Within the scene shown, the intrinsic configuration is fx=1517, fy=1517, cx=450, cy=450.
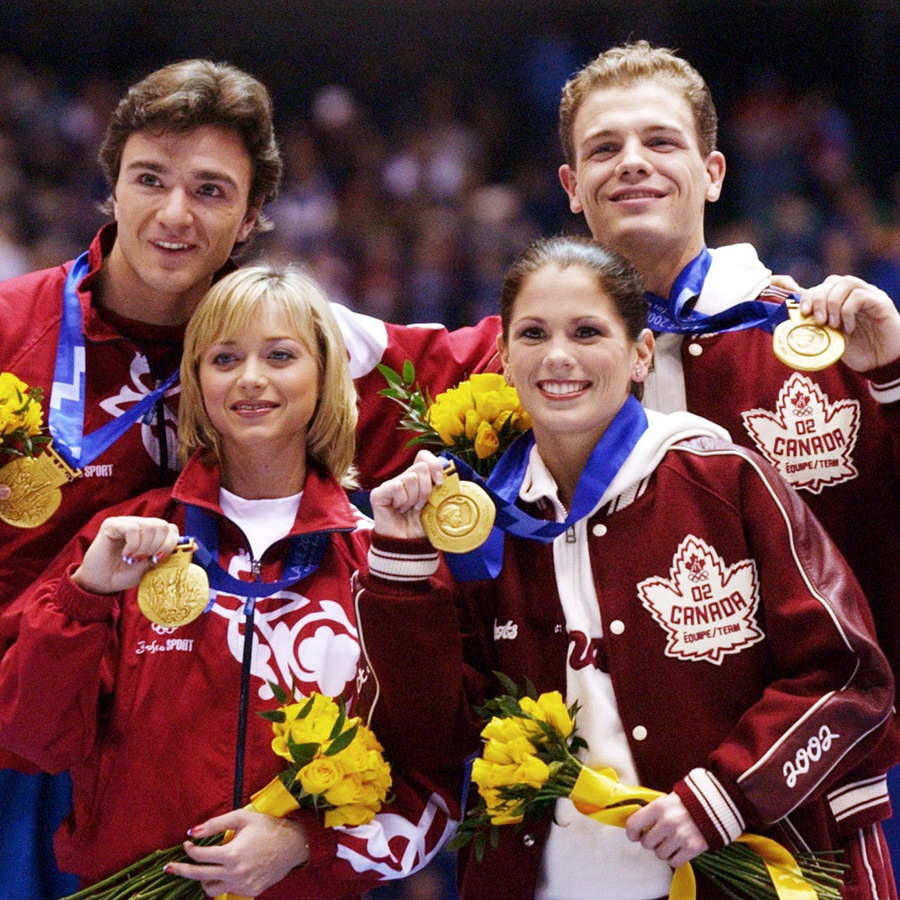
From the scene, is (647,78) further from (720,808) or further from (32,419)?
(720,808)

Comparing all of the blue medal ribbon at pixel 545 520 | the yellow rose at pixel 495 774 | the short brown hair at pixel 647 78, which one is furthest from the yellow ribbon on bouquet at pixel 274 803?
the short brown hair at pixel 647 78

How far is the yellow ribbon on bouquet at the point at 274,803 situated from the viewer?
9.37ft

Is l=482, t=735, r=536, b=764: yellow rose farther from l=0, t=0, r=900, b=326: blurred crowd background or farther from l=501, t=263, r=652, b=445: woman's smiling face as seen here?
l=0, t=0, r=900, b=326: blurred crowd background

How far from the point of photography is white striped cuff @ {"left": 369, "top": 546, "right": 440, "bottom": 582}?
2756 millimetres

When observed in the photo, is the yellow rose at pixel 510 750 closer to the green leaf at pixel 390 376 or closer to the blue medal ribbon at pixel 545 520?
the blue medal ribbon at pixel 545 520

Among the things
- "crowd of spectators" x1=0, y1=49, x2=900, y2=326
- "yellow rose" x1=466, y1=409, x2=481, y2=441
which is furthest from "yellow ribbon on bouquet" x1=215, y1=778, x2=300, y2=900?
"crowd of spectators" x1=0, y1=49, x2=900, y2=326

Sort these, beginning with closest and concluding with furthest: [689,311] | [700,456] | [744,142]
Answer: [700,456], [689,311], [744,142]

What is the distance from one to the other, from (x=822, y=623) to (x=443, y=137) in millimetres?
6648

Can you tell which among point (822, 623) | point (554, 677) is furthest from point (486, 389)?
point (822, 623)

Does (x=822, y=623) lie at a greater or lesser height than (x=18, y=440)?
lesser

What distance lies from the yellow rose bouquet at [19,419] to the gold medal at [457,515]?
2.98ft

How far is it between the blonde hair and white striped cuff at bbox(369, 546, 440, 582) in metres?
0.50

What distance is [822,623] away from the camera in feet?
8.69

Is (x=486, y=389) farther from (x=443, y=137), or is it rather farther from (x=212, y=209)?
(x=443, y=137)
